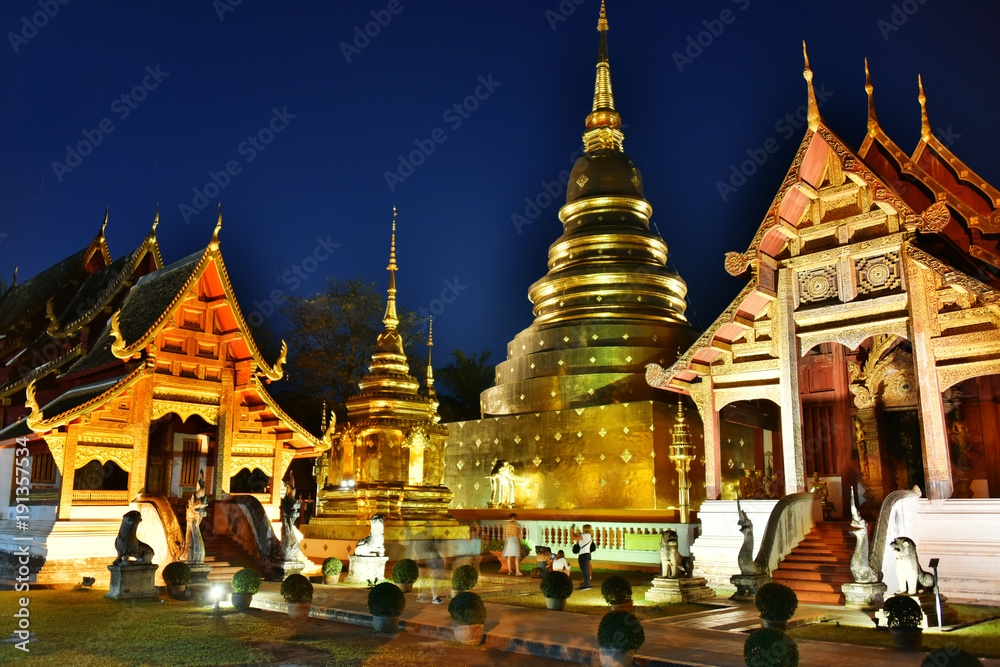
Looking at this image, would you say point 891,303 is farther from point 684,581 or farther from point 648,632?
point 648,632

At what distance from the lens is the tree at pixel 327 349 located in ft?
131

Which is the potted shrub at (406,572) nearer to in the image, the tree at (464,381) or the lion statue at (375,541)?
the lion statue at (375,541)

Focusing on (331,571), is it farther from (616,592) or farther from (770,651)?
(770,651)

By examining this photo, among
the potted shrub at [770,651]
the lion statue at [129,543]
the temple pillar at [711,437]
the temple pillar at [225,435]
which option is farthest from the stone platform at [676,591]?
the temple pillar at [225,435]

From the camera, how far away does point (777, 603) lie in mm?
10336

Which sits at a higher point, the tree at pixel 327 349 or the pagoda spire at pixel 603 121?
the pagoda spire at pixel 603 121

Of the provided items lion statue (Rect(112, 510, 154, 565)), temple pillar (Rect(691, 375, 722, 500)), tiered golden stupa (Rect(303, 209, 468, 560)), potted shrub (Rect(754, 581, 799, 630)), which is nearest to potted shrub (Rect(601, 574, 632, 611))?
potted shrub (Rect(754, 581, 799, 630))

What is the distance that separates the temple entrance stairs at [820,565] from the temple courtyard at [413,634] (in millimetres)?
948

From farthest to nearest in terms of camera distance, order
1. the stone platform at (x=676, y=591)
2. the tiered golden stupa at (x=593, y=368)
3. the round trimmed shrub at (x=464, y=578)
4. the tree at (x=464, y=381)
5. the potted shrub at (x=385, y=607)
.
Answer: the tree at (x=464, y=381) → the tiered golden stupa at (x=593, y=368) → the stone platform at (x=676, y=591) → the round trimmed shrub at (x=464, y=578) → the potted shrub at (x=385, y=607)

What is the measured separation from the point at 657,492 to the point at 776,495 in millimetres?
5140

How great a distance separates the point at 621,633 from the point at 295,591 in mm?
5794

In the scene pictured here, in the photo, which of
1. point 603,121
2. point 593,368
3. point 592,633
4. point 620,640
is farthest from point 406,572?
point 603,121

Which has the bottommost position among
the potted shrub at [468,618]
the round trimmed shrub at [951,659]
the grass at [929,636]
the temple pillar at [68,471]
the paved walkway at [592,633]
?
the grass at [929,636]

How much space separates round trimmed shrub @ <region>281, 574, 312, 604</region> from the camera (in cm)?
1202
